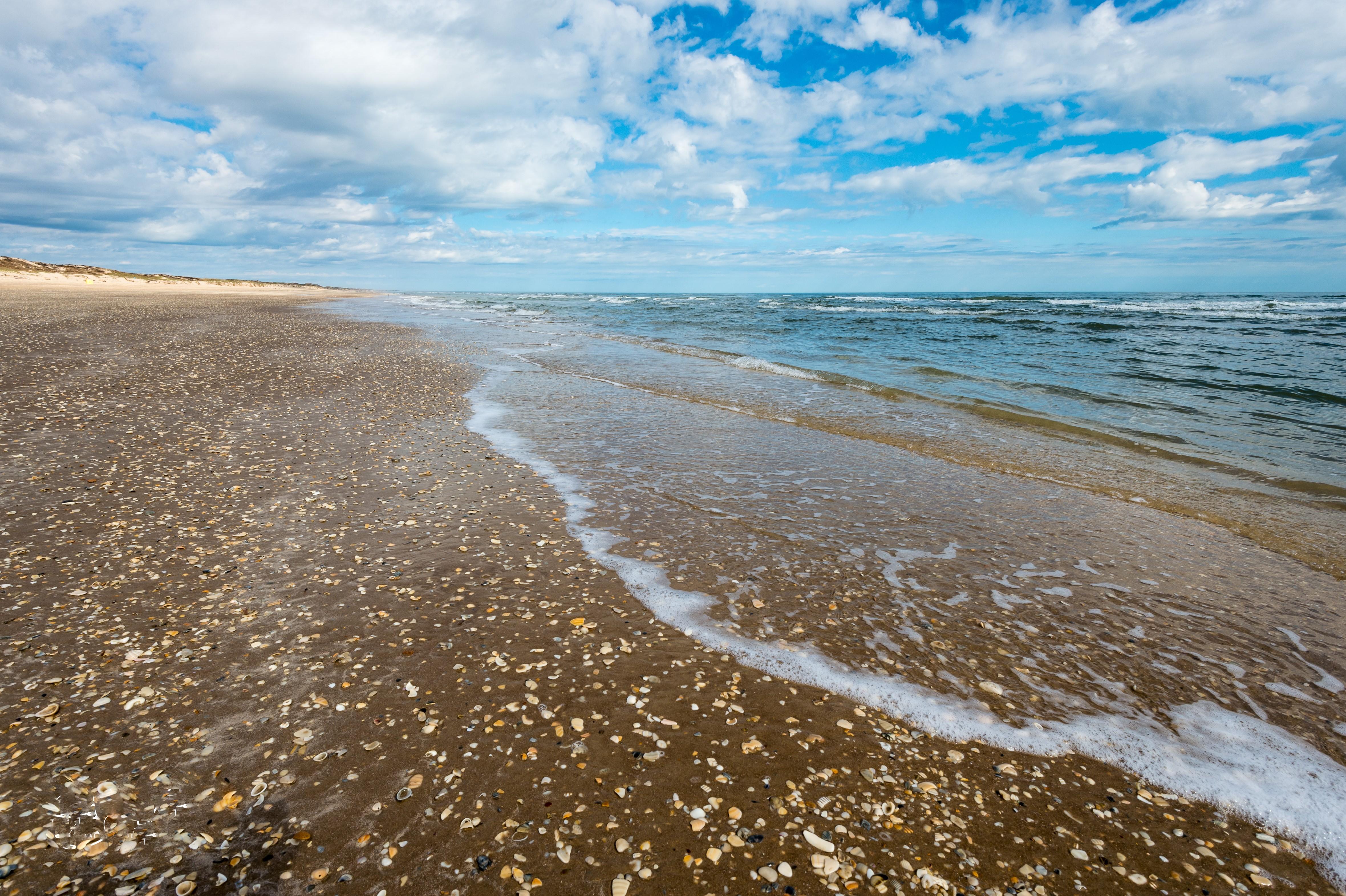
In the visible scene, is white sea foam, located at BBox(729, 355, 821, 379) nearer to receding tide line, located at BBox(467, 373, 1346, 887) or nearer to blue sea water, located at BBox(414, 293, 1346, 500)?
blue sea water, located at BBox(414, 293, 1346, 500)

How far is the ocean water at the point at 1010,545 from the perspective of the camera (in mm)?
4105

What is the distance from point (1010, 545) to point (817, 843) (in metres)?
5.03

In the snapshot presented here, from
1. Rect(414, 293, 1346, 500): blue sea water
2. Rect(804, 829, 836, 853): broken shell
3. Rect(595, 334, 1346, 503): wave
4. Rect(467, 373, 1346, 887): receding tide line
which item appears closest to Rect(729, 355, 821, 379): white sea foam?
Rect(595, 334, 1346, 503): wave

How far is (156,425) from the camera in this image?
31.9 ft

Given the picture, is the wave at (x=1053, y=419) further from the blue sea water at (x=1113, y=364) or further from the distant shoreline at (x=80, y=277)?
the distant shoreline at (x=80, y=277)

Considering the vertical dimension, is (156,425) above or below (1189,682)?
above

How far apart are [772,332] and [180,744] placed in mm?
36727

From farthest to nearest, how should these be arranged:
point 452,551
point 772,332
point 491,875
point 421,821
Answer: point 772,332, point 452,551, point 421,821, point 491,875

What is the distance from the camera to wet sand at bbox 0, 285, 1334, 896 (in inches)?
114

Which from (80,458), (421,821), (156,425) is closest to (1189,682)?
(421,821)

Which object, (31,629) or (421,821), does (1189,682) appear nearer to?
(421,821)

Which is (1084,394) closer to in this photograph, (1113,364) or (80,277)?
(1113,364)

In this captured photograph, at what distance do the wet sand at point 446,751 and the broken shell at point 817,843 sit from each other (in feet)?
0.05

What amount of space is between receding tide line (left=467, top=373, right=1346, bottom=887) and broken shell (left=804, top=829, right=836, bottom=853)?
1241 mm
